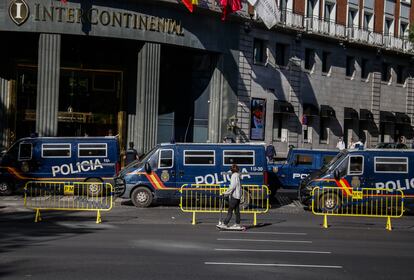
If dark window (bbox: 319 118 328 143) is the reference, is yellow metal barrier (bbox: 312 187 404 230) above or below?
below

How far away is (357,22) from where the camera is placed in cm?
4947

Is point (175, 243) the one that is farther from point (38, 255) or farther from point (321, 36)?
point (321, 36)

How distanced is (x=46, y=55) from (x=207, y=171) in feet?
47.1

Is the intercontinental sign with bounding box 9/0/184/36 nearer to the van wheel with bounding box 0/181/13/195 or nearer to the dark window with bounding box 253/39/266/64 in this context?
the dark window with bounding box 253/39/266/64

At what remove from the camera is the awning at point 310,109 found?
4500cm

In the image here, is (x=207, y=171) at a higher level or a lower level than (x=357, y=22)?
lower

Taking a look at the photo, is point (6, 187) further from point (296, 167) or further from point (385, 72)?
point (385, 72)

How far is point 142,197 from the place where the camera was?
2395 centimetres

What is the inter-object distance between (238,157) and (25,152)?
8297 millimetres

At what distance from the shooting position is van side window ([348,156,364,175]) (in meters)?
23.2

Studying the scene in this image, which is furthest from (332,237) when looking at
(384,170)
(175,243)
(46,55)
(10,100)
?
(10,100)

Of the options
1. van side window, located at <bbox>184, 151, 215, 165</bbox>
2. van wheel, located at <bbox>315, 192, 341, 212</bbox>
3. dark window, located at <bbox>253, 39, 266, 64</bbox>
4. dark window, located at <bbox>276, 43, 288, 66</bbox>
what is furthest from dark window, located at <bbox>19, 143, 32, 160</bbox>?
dark window, located at <bbox>276, 43, 288, 66</bbox>

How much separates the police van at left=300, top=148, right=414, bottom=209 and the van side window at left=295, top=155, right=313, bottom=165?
3.45m

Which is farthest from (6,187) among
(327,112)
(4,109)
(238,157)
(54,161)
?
(327,112)
